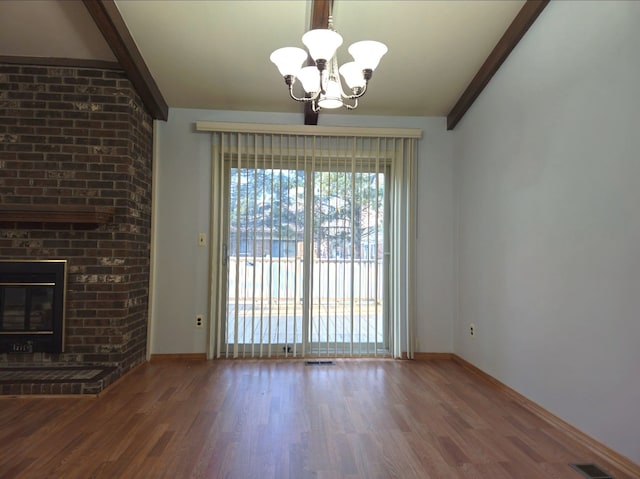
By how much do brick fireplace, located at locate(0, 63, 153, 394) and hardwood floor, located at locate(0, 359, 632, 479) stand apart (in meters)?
0.48

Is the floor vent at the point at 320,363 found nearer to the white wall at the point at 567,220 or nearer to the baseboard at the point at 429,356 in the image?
the baseboard at the point at 429,356

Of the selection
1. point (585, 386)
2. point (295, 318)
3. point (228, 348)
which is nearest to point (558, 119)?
point (585, 386)

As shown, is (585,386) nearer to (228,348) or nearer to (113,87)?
(228,348)

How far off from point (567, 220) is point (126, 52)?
310 cm

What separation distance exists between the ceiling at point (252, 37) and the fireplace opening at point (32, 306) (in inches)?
65.3

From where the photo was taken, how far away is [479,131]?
3.26 metres

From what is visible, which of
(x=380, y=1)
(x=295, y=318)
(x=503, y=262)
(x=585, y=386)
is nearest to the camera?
(x=585, y=386)

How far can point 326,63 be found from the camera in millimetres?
1923

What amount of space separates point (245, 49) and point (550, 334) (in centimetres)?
287

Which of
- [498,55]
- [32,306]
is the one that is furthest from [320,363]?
[498,55]

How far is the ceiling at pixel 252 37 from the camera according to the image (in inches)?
99.6

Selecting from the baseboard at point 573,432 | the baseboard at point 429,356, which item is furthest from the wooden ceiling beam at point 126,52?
the baseboard at point 573,432

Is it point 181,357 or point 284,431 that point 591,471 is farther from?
point 181,357

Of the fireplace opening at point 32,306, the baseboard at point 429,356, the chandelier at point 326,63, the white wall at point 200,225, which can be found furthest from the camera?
the baseboard at point 429,356
